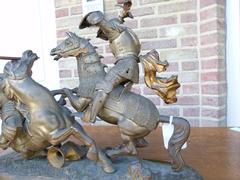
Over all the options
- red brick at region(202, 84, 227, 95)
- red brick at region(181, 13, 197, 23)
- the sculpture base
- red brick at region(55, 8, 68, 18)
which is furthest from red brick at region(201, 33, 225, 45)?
the sculpture base

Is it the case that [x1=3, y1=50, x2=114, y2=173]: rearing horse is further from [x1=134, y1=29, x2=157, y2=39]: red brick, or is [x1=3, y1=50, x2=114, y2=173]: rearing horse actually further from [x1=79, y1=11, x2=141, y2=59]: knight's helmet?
[x1=134, y1=29, x2=157, y2=39]: red brick

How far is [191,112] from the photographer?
1674mm

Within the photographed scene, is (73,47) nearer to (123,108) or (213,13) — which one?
(123,108)

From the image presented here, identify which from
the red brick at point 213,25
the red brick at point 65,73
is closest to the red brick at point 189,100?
the red brick at point 213,25

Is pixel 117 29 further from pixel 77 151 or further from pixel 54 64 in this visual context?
pixel 54 64

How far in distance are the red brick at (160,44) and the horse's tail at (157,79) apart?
1.04m

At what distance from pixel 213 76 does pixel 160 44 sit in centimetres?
33

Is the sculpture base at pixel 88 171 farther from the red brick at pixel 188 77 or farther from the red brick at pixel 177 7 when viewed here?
the red brick at pixel 177 7

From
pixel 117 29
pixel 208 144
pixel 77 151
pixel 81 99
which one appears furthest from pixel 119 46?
pixel 208 144

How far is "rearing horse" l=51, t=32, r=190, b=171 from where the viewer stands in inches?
26.3

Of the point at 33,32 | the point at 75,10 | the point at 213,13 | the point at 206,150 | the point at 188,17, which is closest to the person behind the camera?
the point at 206,150

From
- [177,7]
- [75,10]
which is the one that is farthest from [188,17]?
[75,10]

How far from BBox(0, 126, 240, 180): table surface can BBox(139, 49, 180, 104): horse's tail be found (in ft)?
0.72

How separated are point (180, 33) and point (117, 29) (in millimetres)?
1027
